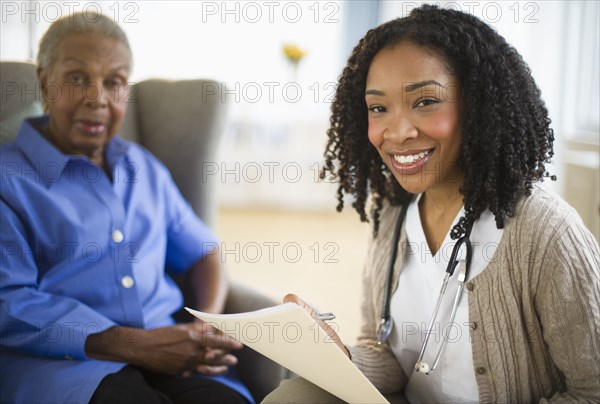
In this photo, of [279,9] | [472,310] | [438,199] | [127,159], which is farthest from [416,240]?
[279,9]

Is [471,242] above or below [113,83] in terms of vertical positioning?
below

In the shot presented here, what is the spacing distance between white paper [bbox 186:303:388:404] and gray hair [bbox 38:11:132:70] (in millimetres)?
804

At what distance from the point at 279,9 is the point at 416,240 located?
433cm

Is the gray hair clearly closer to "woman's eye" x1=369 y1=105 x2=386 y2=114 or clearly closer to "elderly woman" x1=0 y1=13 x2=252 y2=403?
"elderly woman" x1=0 y1=13 x2=252 y2=403

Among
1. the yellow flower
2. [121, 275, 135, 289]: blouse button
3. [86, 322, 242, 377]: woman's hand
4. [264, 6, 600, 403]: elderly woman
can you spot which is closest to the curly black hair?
[264, 6, 600, 403]: elderly woman

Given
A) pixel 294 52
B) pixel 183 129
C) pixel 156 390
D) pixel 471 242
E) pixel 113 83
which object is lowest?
pixel 156 390

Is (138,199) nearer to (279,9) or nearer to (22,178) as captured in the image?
(22,178)

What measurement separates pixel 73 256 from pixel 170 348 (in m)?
0.29

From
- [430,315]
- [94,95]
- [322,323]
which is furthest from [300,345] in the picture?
[94,95]

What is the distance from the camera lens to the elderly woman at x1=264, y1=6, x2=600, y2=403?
1.06 m

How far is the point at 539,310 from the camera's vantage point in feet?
3.54

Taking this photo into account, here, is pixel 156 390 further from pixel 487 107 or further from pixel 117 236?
pixel 487 107

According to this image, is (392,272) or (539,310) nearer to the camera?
(539,310)

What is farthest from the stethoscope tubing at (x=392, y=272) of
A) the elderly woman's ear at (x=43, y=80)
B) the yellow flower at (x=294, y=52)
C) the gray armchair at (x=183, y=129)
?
the yellow flower at (x=294, y=52)
